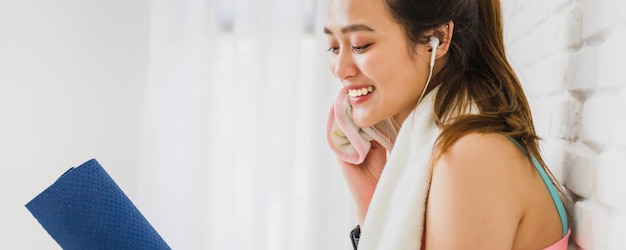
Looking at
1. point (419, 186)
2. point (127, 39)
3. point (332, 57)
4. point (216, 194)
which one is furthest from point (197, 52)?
point (419, 186)

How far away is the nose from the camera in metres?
0.98

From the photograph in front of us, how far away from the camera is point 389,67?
3.09 ft

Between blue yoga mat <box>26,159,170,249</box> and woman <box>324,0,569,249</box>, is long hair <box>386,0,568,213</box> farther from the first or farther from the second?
blue yoga mat <box>26,159,170,249</box>

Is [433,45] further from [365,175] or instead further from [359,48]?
[365,175]

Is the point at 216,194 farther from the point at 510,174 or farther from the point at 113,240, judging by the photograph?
the point at 510,174

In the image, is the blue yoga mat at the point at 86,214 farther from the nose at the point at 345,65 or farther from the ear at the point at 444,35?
the ear at the point at 444,35

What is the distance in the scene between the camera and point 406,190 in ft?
2.77

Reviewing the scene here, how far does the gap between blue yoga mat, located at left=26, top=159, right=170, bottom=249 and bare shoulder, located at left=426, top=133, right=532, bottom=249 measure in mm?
374

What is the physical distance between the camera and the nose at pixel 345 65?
98cm

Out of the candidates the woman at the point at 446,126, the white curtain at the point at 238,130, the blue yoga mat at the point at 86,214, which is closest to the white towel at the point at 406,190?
the woman at the point at 446,126

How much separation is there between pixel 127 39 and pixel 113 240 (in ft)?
5.18

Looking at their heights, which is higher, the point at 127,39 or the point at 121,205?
the point at 127,39

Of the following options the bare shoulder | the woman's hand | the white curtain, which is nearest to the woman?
the bare shoulder

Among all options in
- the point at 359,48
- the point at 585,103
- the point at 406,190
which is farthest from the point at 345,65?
the point at 585,103
